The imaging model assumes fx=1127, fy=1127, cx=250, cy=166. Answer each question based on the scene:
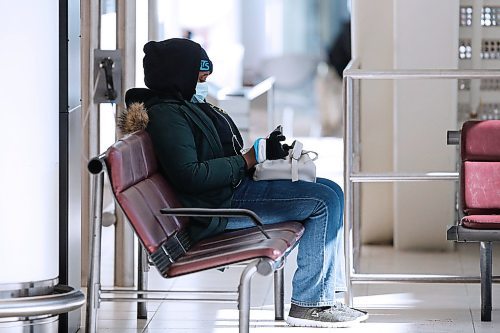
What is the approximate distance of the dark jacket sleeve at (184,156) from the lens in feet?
13.1

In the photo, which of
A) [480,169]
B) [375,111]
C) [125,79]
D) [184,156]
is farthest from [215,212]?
[375,111]

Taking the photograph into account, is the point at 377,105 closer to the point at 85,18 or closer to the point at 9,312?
the point at 85,18

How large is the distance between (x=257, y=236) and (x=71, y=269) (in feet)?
2.42

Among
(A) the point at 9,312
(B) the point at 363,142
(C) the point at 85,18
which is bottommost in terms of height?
(A) the point at 9,312

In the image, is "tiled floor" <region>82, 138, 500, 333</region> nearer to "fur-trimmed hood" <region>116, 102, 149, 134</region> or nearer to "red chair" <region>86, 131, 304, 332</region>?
"red chair" <region>86, 131, 304, 332</region>

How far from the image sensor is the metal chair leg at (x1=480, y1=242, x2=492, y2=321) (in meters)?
4.44

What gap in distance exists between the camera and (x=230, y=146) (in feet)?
14.6

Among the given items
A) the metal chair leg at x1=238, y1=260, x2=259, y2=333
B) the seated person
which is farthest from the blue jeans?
the metal chair leg at x1=238, y1=260, x2=259, y2=333

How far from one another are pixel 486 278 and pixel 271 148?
40.1 inches

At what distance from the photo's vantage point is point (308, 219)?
169 inches

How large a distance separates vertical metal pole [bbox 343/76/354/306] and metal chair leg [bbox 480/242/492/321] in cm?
56

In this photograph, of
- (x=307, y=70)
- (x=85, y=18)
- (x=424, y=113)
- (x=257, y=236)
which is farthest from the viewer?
(x=307, y=70)

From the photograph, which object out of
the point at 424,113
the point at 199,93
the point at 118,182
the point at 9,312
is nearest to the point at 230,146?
the point at 199,93

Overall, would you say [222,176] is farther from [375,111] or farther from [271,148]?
[375,111]
